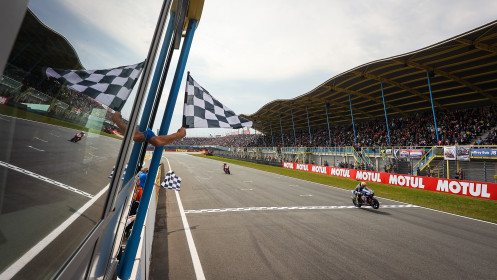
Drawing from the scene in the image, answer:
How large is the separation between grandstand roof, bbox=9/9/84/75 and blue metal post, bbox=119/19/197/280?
2.18m

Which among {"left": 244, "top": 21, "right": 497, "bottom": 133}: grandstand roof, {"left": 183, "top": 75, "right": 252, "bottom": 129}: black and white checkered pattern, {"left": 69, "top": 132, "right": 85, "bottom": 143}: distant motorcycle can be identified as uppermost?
{"left": 244, "top": 21, "right": 497, "bottom": 133}: grandstand roof

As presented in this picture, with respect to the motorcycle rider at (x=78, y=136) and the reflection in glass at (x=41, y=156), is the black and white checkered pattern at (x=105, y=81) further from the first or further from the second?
the motorcycle rider at (x=78, y=136)

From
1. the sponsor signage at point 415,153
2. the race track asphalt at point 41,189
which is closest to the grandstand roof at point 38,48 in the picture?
the race track asphalt at point 41,189

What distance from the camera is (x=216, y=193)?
11859 mm

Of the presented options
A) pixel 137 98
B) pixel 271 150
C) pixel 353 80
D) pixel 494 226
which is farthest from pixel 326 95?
pixel 137 98

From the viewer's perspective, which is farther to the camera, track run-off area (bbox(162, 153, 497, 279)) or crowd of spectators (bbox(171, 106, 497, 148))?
crowd of spectators (bbox(171, 106, 497, 148))

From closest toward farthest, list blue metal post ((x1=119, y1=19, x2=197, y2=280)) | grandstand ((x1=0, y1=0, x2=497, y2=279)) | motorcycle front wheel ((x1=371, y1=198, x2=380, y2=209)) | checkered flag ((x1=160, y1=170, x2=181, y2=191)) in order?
grandstand ((x1=0, y1=0, x2=497, y2=279)), blue metal post ((x1=119, y1=19, x2=197, y2=280)), checkered flag ((x1=160, y1=170, x2=181, y2=191)), motorcycle front wheel ((x1=371, y1=198, x2=380, y2=209))

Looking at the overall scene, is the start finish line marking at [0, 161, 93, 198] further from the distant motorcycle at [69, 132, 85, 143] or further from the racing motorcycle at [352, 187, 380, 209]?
the racing motorcycle at [352, 187, 380, 209]

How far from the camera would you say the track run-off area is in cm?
→ 433

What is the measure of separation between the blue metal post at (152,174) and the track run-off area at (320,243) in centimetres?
185

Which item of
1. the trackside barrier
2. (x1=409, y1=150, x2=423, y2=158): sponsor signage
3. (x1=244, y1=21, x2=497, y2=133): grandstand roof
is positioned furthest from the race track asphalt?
(x1=409, y1=150, x2=423, y2=158): sponsor signage

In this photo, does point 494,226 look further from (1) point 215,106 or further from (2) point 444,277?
(1) point 215,106

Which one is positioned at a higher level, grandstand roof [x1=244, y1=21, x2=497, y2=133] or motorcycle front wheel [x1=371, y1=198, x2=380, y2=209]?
grandstand roof [x1=244, y1=21, x2=497, y2=133]

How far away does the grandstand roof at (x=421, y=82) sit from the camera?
1557 centimetres
